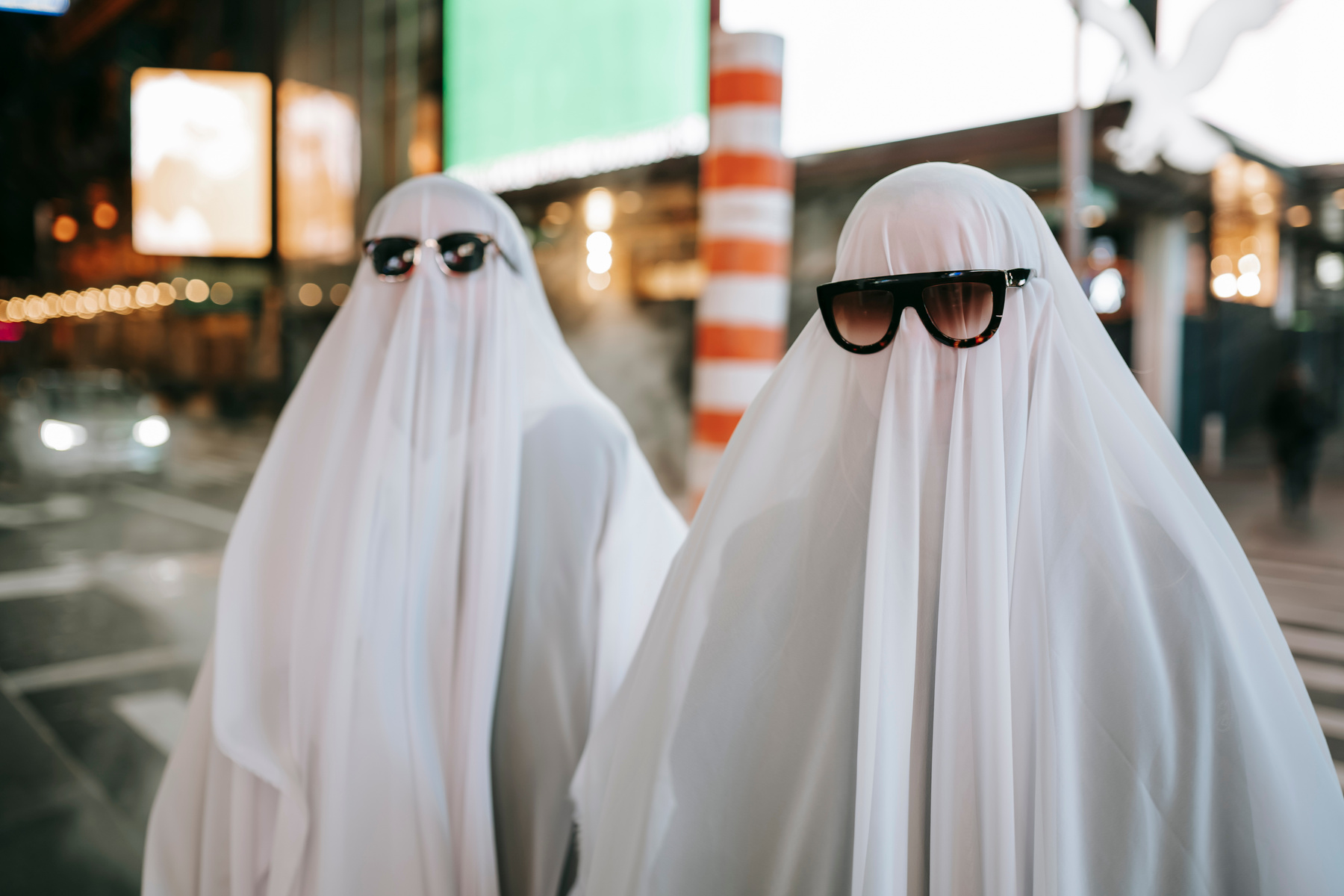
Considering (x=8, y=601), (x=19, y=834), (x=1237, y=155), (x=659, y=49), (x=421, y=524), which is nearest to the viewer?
(x=421, y=524)

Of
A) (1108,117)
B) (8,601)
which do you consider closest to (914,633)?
(1108,117)

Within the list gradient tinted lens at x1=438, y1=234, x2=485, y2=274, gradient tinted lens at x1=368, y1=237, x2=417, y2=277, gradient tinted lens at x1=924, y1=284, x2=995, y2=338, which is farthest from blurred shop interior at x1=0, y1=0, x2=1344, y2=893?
gradient tinted lens at x1=368, y1=237, x2=417, y2=277

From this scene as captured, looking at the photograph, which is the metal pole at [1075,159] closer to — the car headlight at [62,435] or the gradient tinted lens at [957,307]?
the gradient tinted lens at [957,307]

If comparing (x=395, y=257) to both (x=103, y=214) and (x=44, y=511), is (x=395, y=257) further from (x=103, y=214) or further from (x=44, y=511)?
(x=103, y=214)

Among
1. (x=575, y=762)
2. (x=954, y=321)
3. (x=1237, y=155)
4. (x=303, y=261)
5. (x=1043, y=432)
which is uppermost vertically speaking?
(x=303, y=261)

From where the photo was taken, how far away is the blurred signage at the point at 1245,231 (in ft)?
10.1

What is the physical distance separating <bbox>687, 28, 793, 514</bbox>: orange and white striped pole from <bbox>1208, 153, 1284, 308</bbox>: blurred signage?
183 centimetres

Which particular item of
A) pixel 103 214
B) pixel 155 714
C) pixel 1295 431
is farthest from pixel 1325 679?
pixel 103 214

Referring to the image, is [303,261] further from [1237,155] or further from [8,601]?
[1237,155]

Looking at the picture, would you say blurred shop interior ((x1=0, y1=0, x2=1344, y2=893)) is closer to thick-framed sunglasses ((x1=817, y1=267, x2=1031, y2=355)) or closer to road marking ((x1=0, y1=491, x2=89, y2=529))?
road marking ((x1=0, y1=491, x2=89, y2=529))

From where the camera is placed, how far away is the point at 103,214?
508 inches

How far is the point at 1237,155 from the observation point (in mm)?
2824

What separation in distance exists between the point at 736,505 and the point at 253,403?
15.5 meters

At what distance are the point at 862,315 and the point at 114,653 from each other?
453 cm
